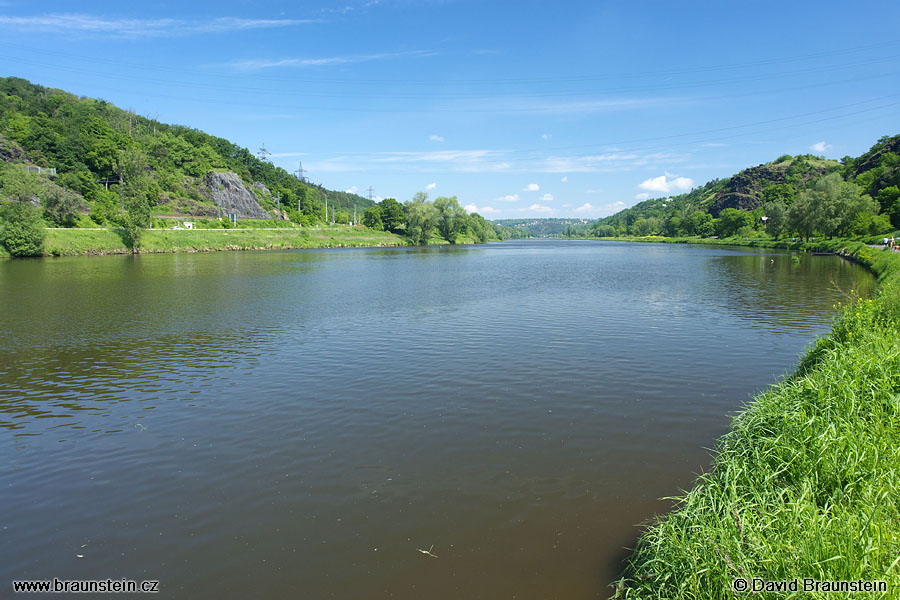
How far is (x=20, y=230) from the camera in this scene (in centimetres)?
6278

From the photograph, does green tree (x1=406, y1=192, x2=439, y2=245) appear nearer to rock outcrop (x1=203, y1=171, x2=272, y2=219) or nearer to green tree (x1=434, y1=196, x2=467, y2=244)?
green tree (x1=434, y1=196, x2=467, y2=244)

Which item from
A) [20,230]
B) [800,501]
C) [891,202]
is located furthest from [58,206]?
[891,202]

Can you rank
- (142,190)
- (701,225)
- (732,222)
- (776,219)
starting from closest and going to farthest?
(142,190)
(776,219)
(732,222)
(701,225)

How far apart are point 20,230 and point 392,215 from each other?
4152 inches

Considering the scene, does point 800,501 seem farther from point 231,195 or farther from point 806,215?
point 231,195

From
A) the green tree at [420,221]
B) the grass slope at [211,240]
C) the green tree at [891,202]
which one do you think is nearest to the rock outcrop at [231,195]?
the grass slope at [211,240]

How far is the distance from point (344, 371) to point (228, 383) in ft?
11.2

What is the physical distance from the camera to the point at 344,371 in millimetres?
15141

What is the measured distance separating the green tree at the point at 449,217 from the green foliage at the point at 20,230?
9313 centimetres

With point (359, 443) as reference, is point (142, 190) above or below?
above

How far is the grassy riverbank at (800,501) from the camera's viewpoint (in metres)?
4.68

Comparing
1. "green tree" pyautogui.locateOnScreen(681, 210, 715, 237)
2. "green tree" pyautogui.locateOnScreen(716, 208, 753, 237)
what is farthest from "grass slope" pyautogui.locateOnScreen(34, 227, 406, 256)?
"green tree" pyautogui.locateOnScreen(681, 210, 715, 237)

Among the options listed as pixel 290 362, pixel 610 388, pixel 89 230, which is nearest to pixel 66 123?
pixel 89 230

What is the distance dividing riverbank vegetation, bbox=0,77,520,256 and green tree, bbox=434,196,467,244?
0.31 m
